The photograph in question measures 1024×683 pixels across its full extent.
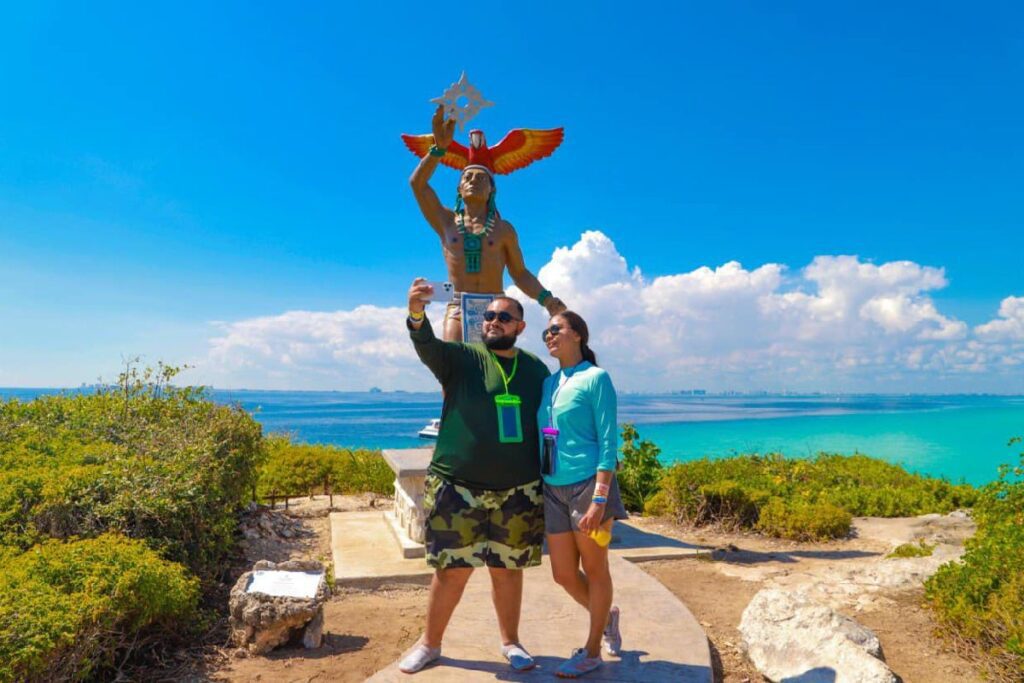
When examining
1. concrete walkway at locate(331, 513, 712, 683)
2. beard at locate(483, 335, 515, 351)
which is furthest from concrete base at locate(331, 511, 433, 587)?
beard at locate(483, 335, 515, 351)

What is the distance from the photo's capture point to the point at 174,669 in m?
3.46

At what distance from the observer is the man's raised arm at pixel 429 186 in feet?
16.3

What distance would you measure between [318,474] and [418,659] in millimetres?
5990

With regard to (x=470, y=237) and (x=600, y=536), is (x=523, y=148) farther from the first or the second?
(x=600, y=536)

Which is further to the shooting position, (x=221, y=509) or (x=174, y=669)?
(x=221, y=509)

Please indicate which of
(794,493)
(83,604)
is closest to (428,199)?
(83,604)

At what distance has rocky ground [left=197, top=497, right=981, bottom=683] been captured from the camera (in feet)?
11.9

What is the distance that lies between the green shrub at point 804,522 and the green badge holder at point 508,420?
482 cm

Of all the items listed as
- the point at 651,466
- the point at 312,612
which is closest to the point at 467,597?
the point at 312,612

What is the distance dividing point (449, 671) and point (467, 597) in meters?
1.09

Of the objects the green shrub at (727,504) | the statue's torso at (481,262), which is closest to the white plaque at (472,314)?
the statue's torso at (481,262)

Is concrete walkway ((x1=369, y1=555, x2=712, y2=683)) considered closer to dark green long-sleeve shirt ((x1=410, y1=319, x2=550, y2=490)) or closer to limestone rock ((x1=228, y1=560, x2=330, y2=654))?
limestone rock ((x1=228, y1=560, x2=330, y2=654))

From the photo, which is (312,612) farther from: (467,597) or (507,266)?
(507,266)

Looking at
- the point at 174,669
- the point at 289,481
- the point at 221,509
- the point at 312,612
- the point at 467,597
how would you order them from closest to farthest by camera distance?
the point at 174,669 → the point at 312,612 → the point at 467,597 → the point at 221,509 → the point at 289,481
